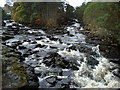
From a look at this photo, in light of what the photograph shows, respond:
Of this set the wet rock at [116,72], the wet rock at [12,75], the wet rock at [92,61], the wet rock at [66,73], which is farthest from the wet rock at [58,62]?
the wet rock at [12,75]

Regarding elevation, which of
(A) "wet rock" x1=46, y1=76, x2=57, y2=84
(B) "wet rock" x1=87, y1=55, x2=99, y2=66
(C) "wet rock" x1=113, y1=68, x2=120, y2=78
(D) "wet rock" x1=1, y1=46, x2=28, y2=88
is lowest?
(C) "wet rock" x1=113, y1=68, x2=120, y2=78

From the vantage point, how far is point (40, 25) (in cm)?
2225

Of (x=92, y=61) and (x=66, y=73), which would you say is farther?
(x=92, y=61)

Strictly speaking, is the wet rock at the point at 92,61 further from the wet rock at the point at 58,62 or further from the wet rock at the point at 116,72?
the wet rock at the point at 116,72

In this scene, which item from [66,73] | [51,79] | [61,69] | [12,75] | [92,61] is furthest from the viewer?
[92,61]

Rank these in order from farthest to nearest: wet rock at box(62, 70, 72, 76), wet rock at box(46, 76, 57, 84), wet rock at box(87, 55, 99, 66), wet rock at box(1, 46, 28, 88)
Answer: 1. wet rock at box(87, 55, 99, 66)
2. wet rock at box(62, 70, 72, 76)
3. wet rock at box(46, 76, 57, 84)
4. wet rock at box(1, 46, 28, 88)

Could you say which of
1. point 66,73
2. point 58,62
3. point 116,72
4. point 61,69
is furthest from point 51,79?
point 116,72

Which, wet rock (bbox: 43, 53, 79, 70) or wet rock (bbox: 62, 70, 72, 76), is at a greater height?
wet rock (bbox: 43, 53, 79, 70)

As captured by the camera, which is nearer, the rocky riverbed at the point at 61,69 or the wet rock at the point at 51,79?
the rocky riverbed at the point at 61,69

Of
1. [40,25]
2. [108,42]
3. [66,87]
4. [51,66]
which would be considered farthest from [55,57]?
[40,25]

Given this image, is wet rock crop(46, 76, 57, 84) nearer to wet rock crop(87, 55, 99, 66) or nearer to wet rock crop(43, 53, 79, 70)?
wet rock crop(43, 53, 79, 70)

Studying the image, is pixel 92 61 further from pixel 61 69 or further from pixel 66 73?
pixel 66 73

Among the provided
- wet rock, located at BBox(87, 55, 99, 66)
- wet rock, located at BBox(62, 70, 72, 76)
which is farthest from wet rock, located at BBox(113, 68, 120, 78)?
wet rock, located at BBox(62, 70, 72, 76)

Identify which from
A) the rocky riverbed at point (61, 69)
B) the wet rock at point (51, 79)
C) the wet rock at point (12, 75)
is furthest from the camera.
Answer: the wet rock at point (51, 79)
